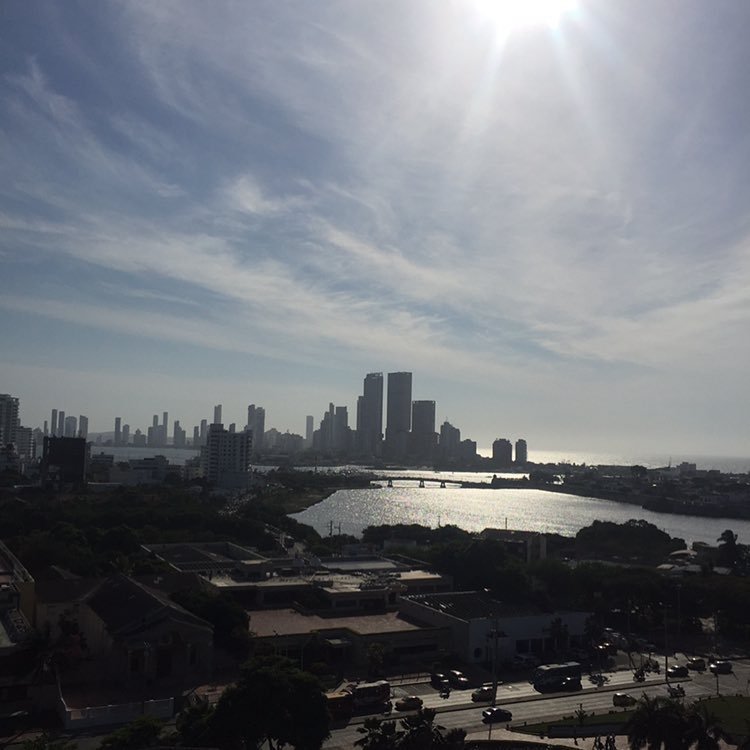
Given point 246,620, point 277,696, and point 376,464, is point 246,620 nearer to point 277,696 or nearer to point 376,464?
point 277,696

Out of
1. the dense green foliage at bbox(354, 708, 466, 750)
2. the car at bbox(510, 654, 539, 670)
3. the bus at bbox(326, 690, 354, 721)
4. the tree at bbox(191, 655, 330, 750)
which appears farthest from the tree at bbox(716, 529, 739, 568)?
the tree at bbox(191, 655, 330, 750)

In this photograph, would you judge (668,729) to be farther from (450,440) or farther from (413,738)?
(450,440)

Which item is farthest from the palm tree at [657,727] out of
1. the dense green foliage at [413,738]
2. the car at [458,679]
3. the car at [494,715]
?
the car at [458,679]

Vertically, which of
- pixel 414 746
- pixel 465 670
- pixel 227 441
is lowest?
pixel 465 670

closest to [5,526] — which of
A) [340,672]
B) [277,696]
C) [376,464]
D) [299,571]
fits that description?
[299,571]

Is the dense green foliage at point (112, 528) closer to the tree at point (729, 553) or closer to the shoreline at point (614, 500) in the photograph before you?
the tree at point (729, 553)
